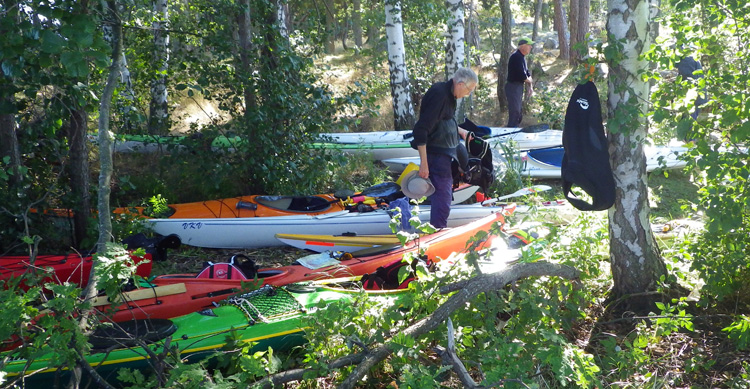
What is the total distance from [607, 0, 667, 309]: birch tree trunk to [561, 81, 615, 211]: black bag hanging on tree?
113 millimetres

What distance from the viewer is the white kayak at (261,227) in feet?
19.5

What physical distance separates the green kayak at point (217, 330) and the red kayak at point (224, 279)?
16 cm

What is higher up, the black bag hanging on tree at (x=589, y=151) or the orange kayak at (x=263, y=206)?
the black bag hanging on tree at (x=589, y=151)

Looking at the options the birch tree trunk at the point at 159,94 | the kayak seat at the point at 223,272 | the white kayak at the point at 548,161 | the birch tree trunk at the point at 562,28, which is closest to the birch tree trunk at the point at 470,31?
the birch tree trunk at the point at 562,28

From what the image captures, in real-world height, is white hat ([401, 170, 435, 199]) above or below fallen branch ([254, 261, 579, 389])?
above

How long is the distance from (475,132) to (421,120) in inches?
52.7

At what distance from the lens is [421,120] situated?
5.18 meters

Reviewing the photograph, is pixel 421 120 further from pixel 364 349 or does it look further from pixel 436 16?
pixel 436 16

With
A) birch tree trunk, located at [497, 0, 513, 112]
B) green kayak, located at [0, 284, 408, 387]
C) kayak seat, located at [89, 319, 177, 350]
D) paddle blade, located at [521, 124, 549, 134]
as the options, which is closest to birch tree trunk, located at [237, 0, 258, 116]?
green kayak, located at [0, 284, 408, 387]

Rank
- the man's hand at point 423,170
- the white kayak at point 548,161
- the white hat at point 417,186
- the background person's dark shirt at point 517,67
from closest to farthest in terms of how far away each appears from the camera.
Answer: the man's hand at point 423,170 < the white hat at point 417,186 < the white kayak at point 548,161 < the background person's dark shirt at point 517,67

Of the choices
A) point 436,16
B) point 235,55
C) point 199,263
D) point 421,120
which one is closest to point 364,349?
point 421,120

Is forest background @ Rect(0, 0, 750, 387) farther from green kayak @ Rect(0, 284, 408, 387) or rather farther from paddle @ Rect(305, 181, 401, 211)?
paddle @ Rect(305, 181, 401, 211)

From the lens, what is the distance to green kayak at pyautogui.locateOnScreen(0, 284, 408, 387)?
3.19 metres

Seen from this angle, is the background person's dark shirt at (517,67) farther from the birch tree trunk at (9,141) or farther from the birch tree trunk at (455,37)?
the birch tree trunk at (9,141)
